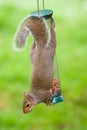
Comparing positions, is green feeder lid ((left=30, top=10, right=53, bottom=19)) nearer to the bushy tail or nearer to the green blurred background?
the bushy tail

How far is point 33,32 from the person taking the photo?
8.55ft

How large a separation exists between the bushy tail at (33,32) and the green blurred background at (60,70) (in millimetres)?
2861

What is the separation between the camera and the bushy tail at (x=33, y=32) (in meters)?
2.58

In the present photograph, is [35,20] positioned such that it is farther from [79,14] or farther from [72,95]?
[79,14]

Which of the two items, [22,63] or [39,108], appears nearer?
[39,108]

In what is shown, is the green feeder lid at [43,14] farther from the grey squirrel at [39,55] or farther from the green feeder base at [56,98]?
the green feeder base at [56,98]

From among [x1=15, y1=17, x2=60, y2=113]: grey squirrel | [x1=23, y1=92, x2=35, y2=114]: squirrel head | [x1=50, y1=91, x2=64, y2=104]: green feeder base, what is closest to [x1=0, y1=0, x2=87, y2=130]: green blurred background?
A: [x1=50, y1=91, x2=64, y2=104]: green feeder base

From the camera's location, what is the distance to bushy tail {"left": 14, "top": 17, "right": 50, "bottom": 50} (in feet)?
8.46

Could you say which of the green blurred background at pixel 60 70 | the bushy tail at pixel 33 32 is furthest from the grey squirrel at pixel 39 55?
the green blurred background at pixel 60 70

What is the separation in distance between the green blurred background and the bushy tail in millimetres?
2861

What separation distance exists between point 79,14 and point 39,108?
255cm

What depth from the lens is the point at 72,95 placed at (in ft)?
19.8

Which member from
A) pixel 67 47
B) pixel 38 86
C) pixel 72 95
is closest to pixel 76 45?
pixel 67 47

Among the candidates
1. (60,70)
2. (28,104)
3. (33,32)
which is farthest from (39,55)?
(60,70)
